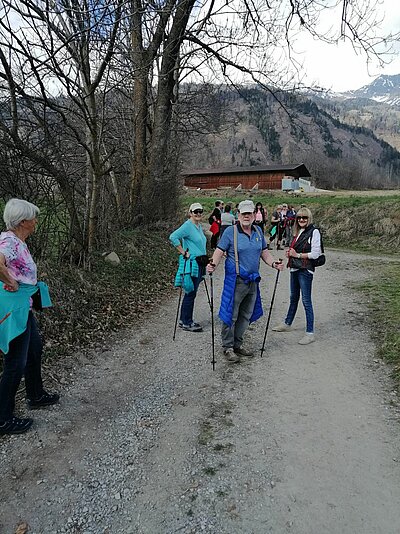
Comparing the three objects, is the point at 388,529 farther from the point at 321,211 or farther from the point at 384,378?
the point at 321,211

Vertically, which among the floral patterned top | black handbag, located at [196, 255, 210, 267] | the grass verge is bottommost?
the grass verge

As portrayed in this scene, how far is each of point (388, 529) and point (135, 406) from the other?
2.61 metres

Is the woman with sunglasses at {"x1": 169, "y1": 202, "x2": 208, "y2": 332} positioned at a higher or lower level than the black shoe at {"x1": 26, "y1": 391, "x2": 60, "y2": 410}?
higher

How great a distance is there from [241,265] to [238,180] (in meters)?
60.6

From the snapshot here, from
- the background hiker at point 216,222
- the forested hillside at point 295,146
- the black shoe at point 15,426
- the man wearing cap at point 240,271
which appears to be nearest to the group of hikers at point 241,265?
the man wearing cap at point 240,271

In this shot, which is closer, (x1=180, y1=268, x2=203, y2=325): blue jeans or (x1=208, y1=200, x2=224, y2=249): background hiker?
(x1=180, y1=268, x2=203, y2=325): blue jeans

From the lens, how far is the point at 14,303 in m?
3.51

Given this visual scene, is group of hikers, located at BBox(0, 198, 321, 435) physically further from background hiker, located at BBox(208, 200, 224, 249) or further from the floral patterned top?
background hiker, located at BBox(208, 200, 224, 249)

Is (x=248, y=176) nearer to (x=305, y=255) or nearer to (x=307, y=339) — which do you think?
(x=305, y=255)

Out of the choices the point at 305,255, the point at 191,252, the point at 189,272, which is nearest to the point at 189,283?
the point at 189,272

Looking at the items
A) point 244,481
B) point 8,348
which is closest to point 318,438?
point 244,481

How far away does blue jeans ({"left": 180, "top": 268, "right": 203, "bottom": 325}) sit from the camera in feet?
21.1

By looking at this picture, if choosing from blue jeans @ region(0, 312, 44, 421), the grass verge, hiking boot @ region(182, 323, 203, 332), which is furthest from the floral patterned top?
the grass verge

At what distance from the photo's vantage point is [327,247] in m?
18.9
